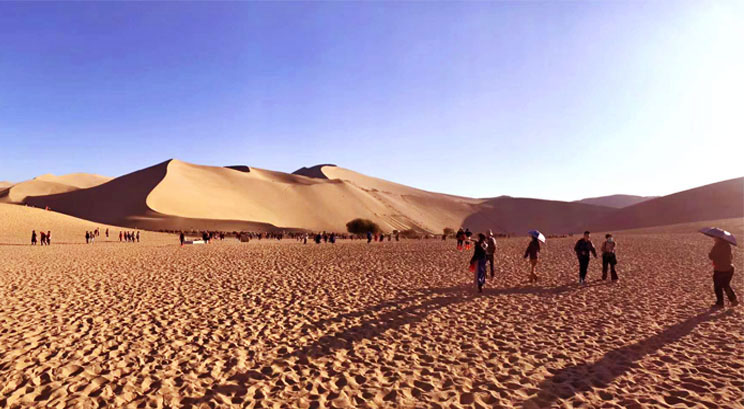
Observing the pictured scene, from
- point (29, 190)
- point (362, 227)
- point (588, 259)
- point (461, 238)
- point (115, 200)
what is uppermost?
point (29, 190)

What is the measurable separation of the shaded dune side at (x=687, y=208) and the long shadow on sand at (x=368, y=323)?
7675cm

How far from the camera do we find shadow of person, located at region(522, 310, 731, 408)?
17.6 feet

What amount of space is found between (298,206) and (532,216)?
68.8 meters

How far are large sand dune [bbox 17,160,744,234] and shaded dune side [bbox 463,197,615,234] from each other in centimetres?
27

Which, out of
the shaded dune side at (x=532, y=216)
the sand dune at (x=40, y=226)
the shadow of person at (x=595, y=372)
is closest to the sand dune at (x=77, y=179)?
the sand dune at (x=40, y=226)

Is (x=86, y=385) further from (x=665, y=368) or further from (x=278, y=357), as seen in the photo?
(x=665, y=368)

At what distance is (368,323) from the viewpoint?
8.73m

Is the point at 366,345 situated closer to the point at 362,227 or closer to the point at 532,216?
the point at 362,227

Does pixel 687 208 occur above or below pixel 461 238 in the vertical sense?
above

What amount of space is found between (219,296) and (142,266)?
939 centimetres

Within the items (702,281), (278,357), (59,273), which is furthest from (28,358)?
(702,281)

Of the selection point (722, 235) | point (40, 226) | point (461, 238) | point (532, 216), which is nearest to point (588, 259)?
point (722, 235)

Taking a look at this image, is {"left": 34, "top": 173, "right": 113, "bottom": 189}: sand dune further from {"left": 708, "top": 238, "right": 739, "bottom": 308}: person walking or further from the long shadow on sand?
{"left": 708, "top": 238, "right": 739, "bottom": 308}: person walking

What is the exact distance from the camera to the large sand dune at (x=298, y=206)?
72.8 metres
